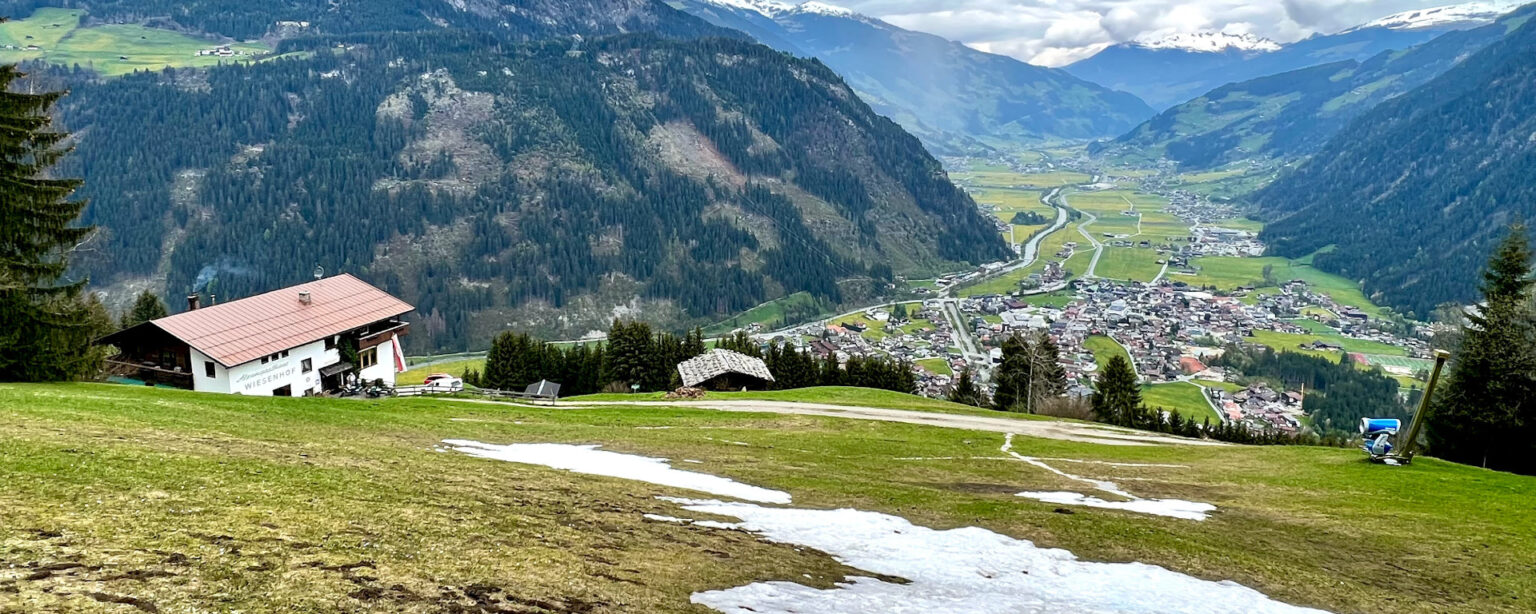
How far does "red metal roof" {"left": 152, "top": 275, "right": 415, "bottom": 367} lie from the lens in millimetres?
53281

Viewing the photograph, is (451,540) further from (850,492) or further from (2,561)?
(850,492)

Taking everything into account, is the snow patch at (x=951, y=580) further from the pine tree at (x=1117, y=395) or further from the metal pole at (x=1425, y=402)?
the pine tree at (x=1117, y=395)

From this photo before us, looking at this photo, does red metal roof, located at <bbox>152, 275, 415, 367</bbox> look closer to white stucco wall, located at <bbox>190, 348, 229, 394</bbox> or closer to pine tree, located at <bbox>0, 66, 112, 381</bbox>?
white stucco wall, located at <bbox>190, 348, 229, 394</bbox>

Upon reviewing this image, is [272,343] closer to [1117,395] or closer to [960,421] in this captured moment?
[960,421]

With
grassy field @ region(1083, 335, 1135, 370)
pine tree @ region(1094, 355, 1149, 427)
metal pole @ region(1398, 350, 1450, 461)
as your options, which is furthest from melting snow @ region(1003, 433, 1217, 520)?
grassy field @ region(1083, 335, 1135, 370)

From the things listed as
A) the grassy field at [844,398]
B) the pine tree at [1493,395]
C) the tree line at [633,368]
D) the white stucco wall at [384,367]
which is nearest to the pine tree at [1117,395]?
the tree line at [633,368]

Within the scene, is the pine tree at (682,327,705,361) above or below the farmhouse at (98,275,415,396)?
below

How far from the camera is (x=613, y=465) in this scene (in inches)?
1055

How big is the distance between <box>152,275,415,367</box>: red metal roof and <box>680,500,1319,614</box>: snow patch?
48.0 meters

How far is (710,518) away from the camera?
63.8ft

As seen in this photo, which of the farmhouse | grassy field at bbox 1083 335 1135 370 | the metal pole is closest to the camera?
the metal pole

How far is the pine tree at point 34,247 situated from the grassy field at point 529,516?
5447 millimetres

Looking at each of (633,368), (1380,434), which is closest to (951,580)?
(1380,434)

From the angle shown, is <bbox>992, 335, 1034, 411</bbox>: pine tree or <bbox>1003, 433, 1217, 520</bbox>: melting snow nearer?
<bbox>1003, 433, 1217, 520</bbox>: melting snow
